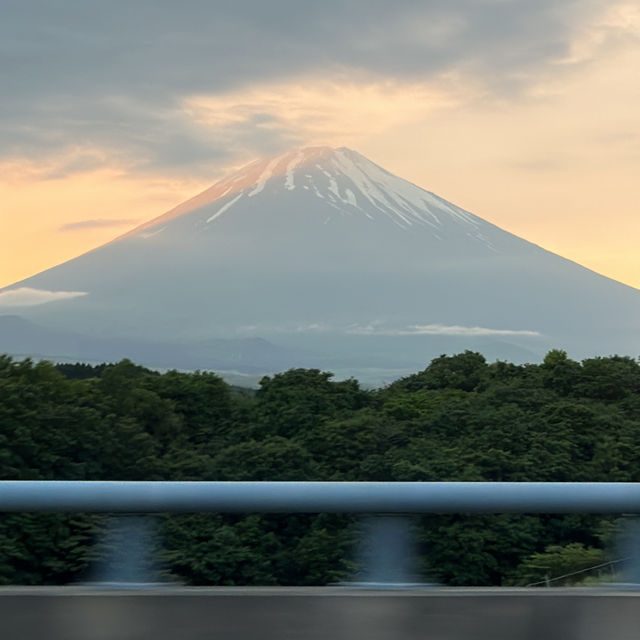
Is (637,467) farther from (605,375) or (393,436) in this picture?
(605,375)

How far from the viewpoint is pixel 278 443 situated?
6425cm

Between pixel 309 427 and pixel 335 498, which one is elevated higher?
pixel 335 498

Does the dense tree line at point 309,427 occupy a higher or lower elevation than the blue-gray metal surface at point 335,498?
lower

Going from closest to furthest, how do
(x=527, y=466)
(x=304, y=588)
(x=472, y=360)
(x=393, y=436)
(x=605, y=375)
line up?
(x=304, y=588)
(x=527, y=466)
(x=393, y=436)
(x=605, y=375)
(x=472, y=360)

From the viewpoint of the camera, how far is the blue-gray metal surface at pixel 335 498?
12.0ft

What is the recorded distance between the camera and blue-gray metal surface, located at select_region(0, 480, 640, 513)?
3643mm

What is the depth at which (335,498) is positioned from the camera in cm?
364

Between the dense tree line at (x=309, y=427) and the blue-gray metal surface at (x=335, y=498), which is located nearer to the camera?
the blue-gray metal surface at (x=335, y=498)

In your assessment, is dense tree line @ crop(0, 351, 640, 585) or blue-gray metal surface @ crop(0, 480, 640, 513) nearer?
blue-gray metal surface @ crop(0, 480, 640, 513)

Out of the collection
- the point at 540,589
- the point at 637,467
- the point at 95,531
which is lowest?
the point at 637,467

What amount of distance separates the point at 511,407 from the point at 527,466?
10068 mm

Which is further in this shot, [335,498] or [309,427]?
[309,427]

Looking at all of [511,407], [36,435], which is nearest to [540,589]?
[36,435]

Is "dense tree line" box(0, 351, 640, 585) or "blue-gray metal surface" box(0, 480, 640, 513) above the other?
"blue-gray metal surface" box(0, 480, 640, 513)
